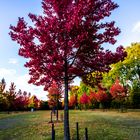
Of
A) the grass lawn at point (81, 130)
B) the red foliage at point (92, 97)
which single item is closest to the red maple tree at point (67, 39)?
the grass lawn at point (81, 130)

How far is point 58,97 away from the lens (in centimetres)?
3872

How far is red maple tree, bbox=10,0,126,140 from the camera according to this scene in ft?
51.4

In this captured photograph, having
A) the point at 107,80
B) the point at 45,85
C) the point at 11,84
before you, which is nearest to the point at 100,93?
the point at 107,80

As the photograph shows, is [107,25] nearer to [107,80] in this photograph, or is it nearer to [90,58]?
[90,58]

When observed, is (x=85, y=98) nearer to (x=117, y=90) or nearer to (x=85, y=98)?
(x=85, y=98)

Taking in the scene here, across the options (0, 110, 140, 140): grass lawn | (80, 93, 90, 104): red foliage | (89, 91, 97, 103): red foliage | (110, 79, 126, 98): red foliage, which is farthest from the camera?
(80, 93, 90, 104): red foliage

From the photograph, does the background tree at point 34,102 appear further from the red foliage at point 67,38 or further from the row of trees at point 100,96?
the red foliage at point 67,38

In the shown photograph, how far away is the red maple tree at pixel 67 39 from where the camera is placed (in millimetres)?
15680

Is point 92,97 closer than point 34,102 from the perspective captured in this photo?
Yes

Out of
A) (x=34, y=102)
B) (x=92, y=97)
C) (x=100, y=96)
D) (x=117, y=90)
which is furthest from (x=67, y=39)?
(x=34, y=102)

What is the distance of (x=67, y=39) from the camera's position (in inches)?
624

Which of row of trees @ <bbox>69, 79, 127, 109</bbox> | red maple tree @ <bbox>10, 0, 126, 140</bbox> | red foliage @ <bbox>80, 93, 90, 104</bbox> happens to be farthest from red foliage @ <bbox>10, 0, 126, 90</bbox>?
red foliage @ <bbox>80, 93, 90, 104</bbox>

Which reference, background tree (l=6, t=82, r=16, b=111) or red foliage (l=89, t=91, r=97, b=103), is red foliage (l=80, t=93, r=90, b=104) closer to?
red foliage (l=89, t=91, r=97, b=103)

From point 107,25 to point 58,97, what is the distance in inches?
906
